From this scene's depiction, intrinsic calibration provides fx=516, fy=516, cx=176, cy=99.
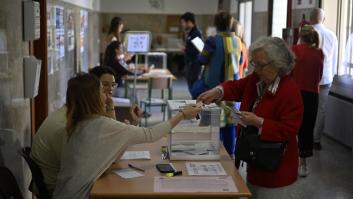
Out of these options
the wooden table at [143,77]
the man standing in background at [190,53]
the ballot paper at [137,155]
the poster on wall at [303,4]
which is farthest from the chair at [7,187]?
the poster on wall at [303,4]

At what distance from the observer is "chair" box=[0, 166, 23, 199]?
241 centimetres

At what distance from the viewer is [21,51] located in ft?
10.4

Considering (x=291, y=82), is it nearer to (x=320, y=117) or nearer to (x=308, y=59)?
(x=308, y=59)

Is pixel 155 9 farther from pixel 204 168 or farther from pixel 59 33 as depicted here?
pixel 204 168

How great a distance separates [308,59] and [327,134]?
6.51ft

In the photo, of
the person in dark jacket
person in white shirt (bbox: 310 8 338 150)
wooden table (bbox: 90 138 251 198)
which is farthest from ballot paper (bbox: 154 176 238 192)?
the person in dark jacket

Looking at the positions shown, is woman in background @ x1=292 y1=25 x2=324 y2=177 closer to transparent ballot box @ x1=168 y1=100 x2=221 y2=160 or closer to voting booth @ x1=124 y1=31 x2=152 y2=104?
transparent ballot box @ x1=168 y1=100 x2=221 y2=160

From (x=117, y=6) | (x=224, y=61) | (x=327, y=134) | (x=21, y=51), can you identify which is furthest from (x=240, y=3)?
(x=21, y=51)

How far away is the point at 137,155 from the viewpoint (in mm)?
3029

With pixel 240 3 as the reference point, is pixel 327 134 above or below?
below

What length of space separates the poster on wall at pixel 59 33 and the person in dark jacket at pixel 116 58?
77.0 inches

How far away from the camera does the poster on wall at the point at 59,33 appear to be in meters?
4.71

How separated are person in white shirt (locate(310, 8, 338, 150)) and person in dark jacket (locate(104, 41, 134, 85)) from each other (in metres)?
2.65

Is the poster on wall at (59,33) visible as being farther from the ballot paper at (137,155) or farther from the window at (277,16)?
the window at (277,16)
